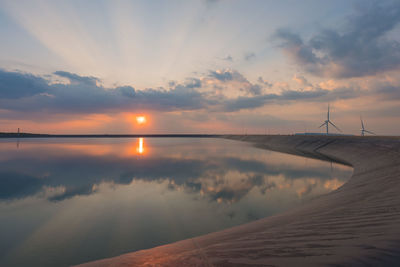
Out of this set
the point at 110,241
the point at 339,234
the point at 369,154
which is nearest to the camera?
the point at 339,234

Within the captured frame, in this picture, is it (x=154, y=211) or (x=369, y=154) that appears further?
(x=369, y=154)

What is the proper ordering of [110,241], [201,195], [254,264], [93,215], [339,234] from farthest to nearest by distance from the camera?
[201,195]
[93,215]
[110,241]
[339,234]
[254,264]

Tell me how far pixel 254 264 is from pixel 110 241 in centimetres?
657

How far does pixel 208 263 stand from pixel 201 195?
10715 mm

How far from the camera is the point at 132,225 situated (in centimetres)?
1005

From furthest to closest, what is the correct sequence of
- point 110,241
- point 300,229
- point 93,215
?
point 93,215 → point 110,241 → point 300,229

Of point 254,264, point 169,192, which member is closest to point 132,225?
point 169,192

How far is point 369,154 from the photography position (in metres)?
30.7

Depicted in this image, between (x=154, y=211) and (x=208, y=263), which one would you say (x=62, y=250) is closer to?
(x=154, y=211)

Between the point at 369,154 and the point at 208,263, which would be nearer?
the point at 208,263

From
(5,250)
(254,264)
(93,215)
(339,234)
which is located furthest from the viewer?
(93,215)

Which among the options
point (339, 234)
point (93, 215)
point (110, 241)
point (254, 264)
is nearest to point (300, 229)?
point (339, 234)

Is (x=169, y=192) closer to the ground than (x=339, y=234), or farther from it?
closer to the ground

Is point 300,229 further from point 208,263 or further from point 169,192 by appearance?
point 169,192
